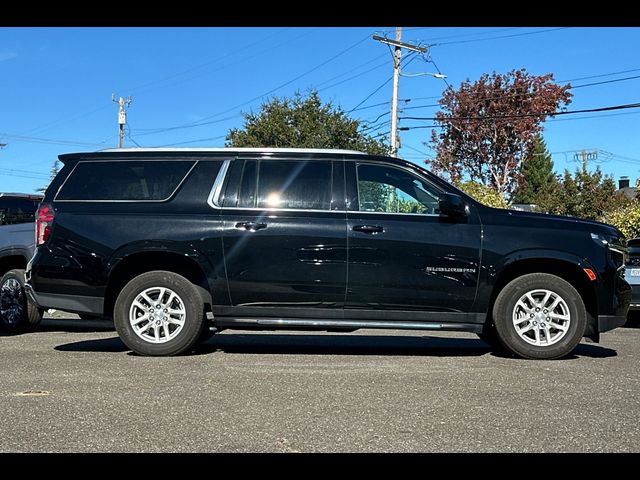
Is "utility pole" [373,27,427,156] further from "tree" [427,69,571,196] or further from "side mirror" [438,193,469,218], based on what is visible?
"side mirror" [438,193,469,218]

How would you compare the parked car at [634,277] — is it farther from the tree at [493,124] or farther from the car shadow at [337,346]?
the tree at [493,124]

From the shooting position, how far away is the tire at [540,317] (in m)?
6.40

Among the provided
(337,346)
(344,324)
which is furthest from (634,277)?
(344,324)

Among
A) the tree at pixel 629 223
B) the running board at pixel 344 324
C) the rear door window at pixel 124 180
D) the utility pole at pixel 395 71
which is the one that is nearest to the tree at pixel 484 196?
the utility pole at pixel 395 71

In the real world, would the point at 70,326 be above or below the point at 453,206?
below

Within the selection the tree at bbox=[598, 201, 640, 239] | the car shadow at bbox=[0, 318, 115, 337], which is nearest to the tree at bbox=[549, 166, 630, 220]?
the tree at bbox=[598, 201, 640, 239]

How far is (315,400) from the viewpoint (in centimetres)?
482

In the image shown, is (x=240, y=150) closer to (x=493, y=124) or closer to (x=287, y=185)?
(x=287, y=185)

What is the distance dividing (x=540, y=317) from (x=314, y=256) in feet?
7.26

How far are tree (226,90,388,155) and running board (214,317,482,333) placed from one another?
69.4 ft

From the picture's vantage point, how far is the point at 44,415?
4395 millimetres
